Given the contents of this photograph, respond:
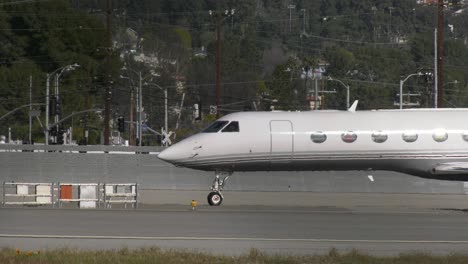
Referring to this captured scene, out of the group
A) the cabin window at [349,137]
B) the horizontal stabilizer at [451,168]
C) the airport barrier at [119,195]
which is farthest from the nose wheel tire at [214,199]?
the horizontal stabilizer at [451,168]

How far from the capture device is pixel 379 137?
35.4 metres

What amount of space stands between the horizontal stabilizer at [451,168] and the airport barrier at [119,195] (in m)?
9.20

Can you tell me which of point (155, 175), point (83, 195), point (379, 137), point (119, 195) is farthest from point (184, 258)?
point (155, 175)

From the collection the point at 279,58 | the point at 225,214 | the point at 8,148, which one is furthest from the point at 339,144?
the point at 279,58

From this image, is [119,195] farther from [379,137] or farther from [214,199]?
[379,137]

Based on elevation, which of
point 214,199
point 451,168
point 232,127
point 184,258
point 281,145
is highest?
point 232,127

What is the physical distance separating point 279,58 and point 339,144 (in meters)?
120

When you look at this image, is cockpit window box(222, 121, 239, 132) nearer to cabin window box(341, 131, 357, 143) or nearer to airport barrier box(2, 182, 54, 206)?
cabin window box(341, 131, 357, 143)

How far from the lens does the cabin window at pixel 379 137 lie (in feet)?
116

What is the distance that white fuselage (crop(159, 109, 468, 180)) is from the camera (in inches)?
1373

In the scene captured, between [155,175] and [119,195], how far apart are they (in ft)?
45.8

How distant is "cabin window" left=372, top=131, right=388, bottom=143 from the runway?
13.0ft

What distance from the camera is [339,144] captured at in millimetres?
35188

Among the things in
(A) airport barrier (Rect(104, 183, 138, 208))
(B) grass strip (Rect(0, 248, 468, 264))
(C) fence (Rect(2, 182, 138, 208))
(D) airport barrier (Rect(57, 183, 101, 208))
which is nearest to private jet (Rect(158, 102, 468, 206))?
(A) airport barrier (Rect(104, 183, 138, 208))
